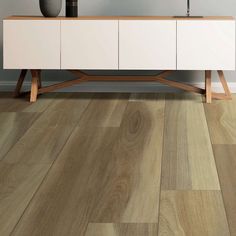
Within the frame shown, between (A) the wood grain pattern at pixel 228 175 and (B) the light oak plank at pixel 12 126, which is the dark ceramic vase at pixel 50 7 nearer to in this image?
(B) the light oak plank at pixel 12 126

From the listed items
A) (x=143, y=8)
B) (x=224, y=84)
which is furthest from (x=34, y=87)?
(x=224, y=84)

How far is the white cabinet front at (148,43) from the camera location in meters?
4.83

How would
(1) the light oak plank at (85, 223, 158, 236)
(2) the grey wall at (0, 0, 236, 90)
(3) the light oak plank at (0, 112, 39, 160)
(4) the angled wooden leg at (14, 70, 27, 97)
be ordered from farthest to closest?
1. (2) the grey wall at (0, 0, 236, 90)
2. (4) the angled wooden leg at (14, 70, 27, 97)
3. (3) the light oak plank at (0, 112, 39, 160)
4. (1) the light oak plank at (85, 223, 158, 236)

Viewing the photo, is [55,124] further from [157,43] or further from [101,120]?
[157,43]

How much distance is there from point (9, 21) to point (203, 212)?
2770 mm

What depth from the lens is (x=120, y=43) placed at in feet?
16.0

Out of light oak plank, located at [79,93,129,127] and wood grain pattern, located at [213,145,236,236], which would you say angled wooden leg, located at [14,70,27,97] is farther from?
wood grain pattern, located at [213,145,236,236]

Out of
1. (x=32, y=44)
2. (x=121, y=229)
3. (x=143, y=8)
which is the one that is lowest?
(x=121, y=229)

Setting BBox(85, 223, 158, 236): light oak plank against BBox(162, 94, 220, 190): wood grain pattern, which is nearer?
BBox(85, 223, 158, 236): light oak plank

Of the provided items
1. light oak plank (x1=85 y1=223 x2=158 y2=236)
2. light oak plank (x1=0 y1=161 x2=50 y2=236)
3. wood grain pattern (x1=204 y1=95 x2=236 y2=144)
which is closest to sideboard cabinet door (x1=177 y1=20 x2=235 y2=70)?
wood grain pattern (x1=204 y1=95 x2=236 y2=144)

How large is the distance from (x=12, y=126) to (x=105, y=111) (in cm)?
74

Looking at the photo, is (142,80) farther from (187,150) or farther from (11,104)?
(187,150)

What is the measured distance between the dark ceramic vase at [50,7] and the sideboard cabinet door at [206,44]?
0.86 meters

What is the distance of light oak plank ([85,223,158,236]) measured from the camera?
2.29 metres
